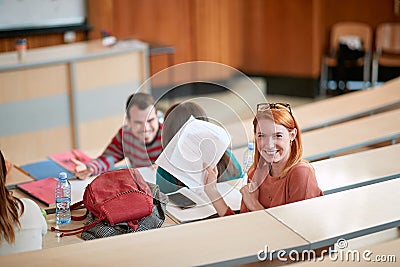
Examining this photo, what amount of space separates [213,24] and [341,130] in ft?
14.5

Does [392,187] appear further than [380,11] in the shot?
No

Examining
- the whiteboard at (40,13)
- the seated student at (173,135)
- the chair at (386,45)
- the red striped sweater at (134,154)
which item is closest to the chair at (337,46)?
the chair at (386,45)

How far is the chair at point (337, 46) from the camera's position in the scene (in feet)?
27.4

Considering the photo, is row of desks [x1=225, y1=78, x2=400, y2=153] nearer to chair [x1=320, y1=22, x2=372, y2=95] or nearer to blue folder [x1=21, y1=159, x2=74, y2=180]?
blue folder [x1=21, y1=159, x2=74, y2=180]

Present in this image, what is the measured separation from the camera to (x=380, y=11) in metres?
8.80

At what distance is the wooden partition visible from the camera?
590 centimetres

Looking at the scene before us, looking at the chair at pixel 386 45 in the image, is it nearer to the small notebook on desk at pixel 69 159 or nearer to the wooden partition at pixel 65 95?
the wooden partition at pixel 65 95

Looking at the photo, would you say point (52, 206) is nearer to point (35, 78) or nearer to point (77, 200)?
point (77, 200)

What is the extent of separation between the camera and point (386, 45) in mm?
8289

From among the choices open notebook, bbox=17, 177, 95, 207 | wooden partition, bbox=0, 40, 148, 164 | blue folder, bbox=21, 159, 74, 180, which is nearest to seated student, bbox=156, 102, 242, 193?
open notebook, bbox=17, 177, 95, 207

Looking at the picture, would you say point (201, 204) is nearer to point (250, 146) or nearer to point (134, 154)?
point (250, 146)

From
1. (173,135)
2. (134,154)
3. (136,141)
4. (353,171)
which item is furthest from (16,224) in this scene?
(353,171)

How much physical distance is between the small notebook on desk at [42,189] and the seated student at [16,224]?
2.39 ft

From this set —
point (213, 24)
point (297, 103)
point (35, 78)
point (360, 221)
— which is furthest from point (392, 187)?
point (213, 24)
